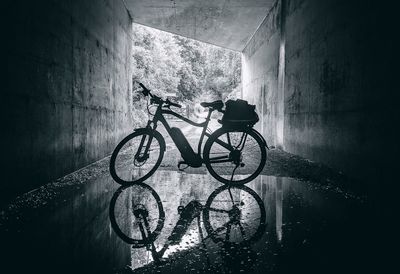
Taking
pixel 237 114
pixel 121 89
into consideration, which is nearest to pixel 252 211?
pixel 237 114

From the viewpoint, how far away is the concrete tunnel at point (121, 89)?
3.96 metres

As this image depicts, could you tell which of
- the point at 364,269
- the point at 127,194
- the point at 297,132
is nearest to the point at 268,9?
the point at 297,132

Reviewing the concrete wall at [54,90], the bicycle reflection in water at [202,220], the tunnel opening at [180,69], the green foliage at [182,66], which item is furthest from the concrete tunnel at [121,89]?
the green foliage at [182,66]

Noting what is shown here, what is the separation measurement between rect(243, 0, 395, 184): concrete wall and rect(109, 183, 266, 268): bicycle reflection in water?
1933mm

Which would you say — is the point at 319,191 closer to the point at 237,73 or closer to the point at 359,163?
the point at 359,163

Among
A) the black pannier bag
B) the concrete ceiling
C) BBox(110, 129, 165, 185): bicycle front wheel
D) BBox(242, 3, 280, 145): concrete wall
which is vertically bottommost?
BBox(110, 129, 165, 185): bicycle front wheel

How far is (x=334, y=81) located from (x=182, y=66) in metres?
25.9

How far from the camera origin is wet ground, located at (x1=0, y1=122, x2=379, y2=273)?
2264 millimetres

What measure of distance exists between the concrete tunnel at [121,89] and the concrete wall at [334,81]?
0.06 ft

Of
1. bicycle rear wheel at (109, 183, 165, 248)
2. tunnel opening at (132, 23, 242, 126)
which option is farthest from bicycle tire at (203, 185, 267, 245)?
tunnel opening at (132, 23, 242, 126)

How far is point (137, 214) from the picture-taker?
3467 mm

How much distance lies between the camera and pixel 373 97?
4.32 metres

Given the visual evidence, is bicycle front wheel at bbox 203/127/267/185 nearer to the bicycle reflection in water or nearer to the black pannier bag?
the black pannier bag

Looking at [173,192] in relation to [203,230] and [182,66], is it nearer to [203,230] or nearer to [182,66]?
[203,230]
